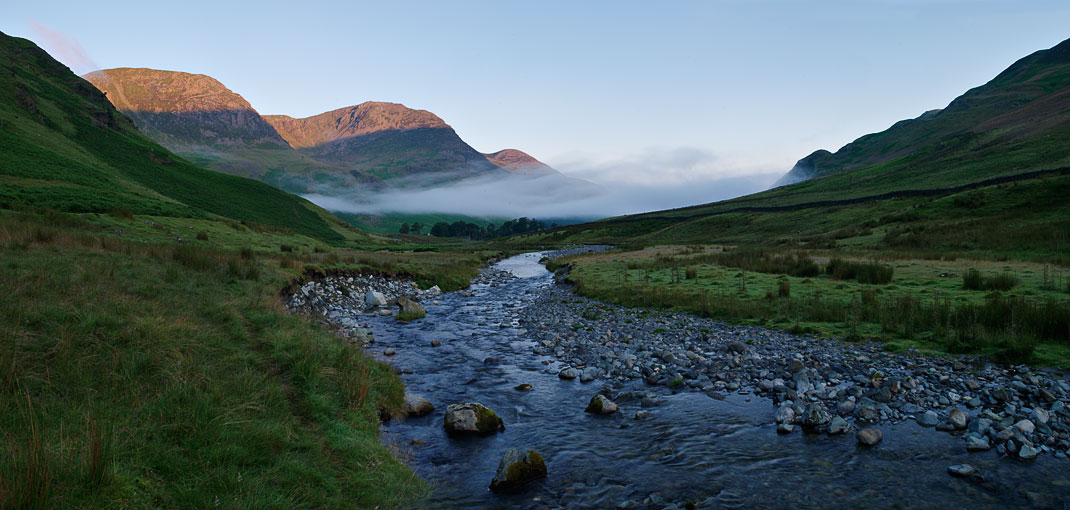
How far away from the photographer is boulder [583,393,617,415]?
32.2 feet

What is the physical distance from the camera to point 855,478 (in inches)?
266

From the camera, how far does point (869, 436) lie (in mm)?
7660

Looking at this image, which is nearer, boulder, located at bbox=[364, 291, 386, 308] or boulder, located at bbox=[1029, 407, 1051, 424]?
boulder, located at bbox=[1029, 407, 1051, 424]

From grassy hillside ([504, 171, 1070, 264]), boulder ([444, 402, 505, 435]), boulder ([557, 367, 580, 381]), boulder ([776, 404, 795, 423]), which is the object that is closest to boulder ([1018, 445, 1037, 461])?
boulder ([776, 404, 795, 423])

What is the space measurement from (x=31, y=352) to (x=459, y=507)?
6.42 metres

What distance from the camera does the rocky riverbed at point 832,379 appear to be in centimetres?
755

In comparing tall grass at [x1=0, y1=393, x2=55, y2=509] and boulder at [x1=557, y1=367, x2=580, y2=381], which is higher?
tall grass at [x1=0, y1=393, x2=55, y2=509]

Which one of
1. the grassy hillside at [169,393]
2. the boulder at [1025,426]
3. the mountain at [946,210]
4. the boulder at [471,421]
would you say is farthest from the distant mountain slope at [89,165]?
the mountain at [946,210]

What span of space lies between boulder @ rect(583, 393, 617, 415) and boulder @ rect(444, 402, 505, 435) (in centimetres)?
208

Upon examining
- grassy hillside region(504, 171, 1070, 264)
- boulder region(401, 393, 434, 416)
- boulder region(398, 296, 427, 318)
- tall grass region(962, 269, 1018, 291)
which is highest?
A: grassy hillside region(504, 171, 1070, 264)

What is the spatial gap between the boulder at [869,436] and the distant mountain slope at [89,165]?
4595 centimetres

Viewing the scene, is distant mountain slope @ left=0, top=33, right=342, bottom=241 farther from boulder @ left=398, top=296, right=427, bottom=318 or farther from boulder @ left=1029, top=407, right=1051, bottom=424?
boulder @ left=1029, top=407, right=1051, bottom=424

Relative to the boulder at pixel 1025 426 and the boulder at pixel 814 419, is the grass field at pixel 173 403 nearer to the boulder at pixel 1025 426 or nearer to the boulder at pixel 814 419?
the boulder at pixel 814 419

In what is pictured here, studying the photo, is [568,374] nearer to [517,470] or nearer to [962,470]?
[517,470]
